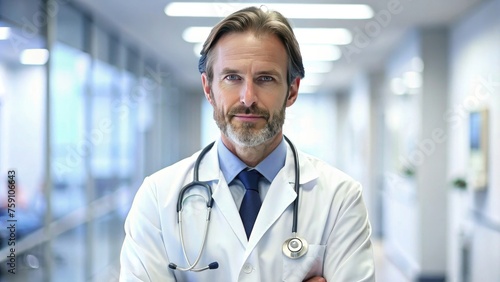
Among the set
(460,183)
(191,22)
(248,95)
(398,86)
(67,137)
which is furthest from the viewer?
(398,86)

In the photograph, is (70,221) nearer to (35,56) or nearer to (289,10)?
(35,56)

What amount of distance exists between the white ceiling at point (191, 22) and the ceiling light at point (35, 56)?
603 mm

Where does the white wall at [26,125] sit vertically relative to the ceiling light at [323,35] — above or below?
below

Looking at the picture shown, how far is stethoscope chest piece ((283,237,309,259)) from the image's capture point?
1.16 m

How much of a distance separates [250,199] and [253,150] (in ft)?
0.38

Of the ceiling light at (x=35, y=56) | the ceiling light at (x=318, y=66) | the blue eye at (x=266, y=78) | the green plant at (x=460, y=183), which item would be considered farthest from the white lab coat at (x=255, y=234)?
the ceiling light at (x=318, y=66)

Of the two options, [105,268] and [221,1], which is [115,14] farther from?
[105,268]

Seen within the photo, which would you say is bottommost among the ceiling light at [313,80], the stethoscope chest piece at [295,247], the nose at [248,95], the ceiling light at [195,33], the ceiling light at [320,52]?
the stethoscope chest piece at [295,247]

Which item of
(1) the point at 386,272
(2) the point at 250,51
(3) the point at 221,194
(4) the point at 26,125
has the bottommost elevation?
(1) the point at 386,272

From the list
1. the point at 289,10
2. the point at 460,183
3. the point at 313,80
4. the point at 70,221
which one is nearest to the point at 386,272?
the point at 460,183

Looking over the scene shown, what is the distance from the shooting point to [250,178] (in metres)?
1.26

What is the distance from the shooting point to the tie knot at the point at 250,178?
126 cm

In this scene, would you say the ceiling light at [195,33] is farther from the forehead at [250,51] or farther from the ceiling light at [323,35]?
the forehead at [250,51]

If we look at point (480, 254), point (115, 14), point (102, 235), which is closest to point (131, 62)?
point (115, 14)
